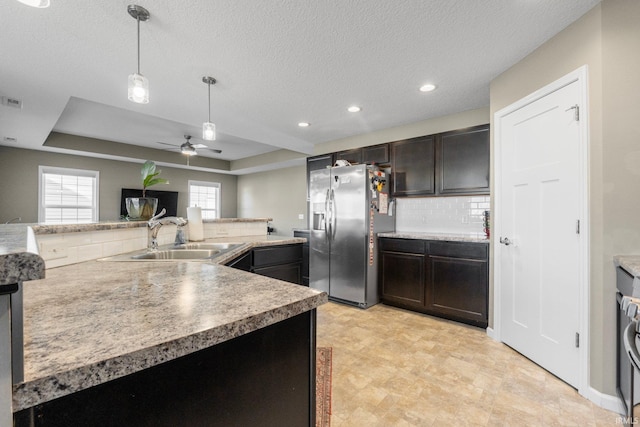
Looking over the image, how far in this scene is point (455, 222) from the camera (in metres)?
3.52

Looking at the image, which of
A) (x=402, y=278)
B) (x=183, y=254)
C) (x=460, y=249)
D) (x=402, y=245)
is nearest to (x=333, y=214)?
(x=402, y=245)

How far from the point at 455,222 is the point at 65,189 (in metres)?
6.60

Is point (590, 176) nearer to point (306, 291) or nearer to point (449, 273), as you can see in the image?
point (449, 273)

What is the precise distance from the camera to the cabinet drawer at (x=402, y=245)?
325 centimetres

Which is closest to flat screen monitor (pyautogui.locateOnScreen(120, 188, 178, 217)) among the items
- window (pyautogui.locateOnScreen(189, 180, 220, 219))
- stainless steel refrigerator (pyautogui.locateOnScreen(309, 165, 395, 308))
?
window (pyautogui.locateOnScreen(189, 180, 220, 219))

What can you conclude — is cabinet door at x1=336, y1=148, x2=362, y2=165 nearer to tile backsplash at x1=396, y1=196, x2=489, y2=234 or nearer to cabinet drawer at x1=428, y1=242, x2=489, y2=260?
tile backsplash at x1=396, y1=196, x2=489, y2=234

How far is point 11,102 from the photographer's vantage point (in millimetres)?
2893

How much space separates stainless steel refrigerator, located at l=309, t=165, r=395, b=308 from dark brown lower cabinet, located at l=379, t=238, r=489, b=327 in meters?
0.21

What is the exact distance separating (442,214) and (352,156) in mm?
1528

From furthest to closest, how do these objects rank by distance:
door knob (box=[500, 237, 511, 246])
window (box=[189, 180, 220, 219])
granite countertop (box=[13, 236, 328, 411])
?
window (box=[189, 180, 220, 219]) < door knob (box=[500, 237, 511, 246]) < granite countertop (box=[13, 236, 328, 411])

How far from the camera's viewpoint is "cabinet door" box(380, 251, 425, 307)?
323 cm

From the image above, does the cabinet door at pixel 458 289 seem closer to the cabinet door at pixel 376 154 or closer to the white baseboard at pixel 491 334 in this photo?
the white baseboard at pixel 491 334

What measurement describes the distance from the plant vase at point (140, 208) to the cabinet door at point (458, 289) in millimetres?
2752

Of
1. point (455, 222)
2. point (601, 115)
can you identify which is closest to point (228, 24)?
point (601, 115)
